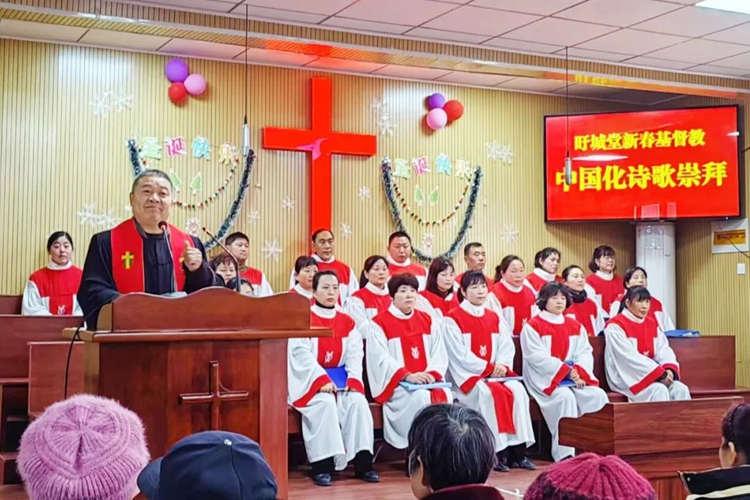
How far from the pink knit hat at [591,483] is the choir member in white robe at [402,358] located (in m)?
4.91

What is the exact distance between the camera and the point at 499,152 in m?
10.2

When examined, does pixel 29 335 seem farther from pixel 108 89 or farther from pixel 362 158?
pixel 362 158

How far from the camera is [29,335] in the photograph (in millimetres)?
6266

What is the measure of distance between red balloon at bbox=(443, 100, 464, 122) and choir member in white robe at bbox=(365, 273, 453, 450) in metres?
3.33

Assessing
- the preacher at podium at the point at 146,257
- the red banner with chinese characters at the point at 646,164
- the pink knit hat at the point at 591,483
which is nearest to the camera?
the pink knit hat at the point at 591,483

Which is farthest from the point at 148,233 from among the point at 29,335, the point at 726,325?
the point at 726,325

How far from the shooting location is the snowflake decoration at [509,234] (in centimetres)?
1010

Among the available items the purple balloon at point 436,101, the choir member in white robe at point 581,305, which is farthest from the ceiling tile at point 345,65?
the choir member in white robe at point 581,305

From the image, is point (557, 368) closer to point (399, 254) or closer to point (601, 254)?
point (399, 254)

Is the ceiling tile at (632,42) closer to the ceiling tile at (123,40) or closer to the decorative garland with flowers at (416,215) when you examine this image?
the decorative garland with flowers at (416,215)

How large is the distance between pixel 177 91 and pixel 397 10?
254 cm

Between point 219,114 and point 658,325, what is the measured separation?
437cm

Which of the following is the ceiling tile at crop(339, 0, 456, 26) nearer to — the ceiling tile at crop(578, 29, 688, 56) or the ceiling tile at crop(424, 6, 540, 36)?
the ceiling tile at crop(424, 6, 540, 36)

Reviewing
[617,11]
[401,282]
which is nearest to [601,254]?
[617,11]
